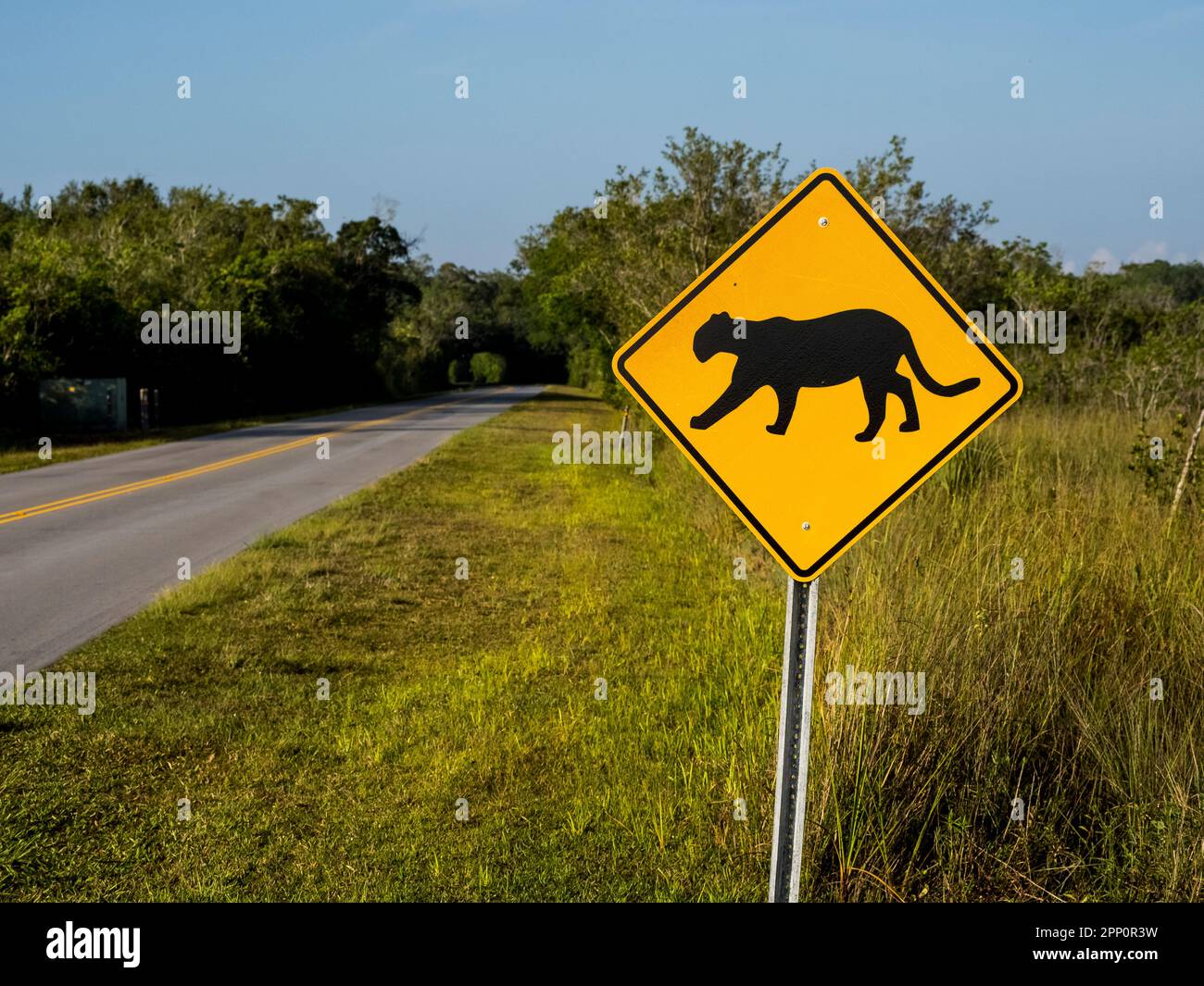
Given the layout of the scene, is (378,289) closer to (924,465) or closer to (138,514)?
(138,514)

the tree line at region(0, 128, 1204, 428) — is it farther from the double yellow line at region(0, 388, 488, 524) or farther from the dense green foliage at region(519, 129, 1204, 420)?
the double yellow line at region(0, 388, 488, 524)

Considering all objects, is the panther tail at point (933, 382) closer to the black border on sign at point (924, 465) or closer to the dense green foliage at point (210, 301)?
the black border on sign at point (924, 465)

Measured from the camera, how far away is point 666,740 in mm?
5734

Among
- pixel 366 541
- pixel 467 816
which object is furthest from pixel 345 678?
pixel 366 541

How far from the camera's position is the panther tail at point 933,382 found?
12.3ft

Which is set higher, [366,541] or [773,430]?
[773,430]

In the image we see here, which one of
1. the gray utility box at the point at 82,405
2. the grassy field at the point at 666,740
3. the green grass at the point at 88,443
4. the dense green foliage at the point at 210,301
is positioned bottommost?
the grassy field at the point at 666,740

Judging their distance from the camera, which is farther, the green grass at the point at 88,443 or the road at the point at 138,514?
the green grass at the point at 88,443

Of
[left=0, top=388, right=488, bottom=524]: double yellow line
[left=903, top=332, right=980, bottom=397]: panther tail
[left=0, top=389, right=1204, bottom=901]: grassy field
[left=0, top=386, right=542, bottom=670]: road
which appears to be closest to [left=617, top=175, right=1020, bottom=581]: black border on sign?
[left=903, top=332, right=980, bottom=397]: panther tail

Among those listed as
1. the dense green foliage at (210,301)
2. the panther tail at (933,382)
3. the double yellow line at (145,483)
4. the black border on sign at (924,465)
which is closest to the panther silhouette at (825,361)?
the panther tail at (933,382)

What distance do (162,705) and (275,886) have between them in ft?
8.74

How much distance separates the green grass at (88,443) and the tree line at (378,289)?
188 centimetres
